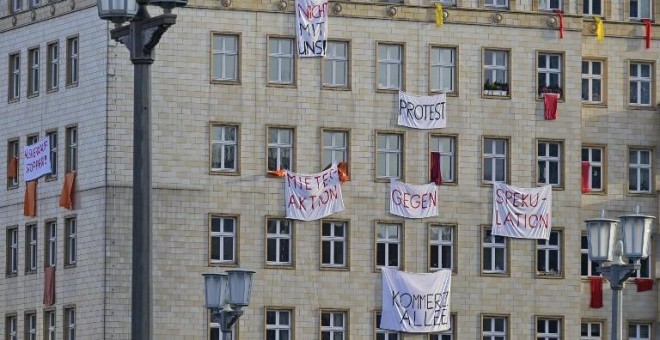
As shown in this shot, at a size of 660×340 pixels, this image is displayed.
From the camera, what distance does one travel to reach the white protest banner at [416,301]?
7544 centimetres

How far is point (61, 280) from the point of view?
75.3m

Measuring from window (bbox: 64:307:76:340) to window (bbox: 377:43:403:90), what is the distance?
11.8 metres

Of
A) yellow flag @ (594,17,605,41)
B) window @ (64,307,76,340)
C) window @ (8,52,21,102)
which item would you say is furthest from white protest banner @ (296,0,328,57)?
window @ (64,307,76,340)

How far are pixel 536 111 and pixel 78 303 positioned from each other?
1553cm

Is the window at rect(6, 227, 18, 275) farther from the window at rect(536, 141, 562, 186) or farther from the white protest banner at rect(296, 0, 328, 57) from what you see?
the window at rect(536, 141, 562, 186)

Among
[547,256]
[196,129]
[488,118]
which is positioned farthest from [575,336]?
[196,129]

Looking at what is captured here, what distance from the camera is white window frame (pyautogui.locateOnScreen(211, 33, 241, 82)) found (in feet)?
242

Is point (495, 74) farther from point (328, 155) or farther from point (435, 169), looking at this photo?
point (328, 155)

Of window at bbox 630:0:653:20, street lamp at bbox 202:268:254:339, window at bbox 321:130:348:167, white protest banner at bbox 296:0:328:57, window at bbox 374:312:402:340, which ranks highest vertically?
window at bbox 630:0:653:20

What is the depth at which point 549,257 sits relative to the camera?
77438 millimetres

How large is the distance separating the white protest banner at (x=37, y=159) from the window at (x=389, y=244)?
1043cm

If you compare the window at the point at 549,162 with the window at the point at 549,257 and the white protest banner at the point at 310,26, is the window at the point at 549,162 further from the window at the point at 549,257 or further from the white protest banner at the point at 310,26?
the white protest banner at the point at 310,26

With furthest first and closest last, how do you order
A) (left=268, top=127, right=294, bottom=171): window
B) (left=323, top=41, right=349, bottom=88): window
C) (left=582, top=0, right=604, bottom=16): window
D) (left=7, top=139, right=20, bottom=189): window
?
(left=582, top=0, right=604, bottom=16): window, (left=7, top=139, right=20, bottom=189): window, (left=323, top=41, right=349, bottom=88): window, (left=268, top=127, right=294, bottom=171): window

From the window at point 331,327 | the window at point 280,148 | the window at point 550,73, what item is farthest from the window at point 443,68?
the window at point 331,327
